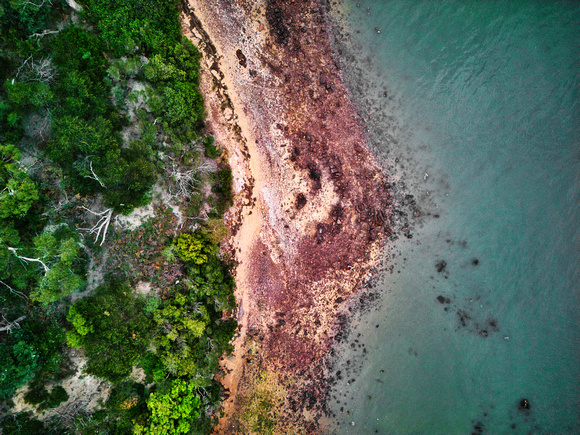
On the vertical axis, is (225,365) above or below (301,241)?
below

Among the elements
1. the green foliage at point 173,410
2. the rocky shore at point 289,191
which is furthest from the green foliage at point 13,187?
the green foliage at point 173,410

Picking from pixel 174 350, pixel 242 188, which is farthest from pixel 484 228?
pixel 174 350

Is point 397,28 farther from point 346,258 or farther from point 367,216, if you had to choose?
point 346,258

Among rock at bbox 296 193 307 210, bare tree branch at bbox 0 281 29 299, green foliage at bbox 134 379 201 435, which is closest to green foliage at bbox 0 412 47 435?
green foliage at bbox 134 379 201 435

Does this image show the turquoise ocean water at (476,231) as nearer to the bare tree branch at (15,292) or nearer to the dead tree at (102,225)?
the dead tree at (102,225)

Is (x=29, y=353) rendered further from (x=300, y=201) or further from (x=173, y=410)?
(x=300, y=201)

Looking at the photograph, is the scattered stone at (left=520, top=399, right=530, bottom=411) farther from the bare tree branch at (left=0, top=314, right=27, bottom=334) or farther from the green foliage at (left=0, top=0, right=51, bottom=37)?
the green foliage at (left=0, top=0, right=51, bottom=37)
